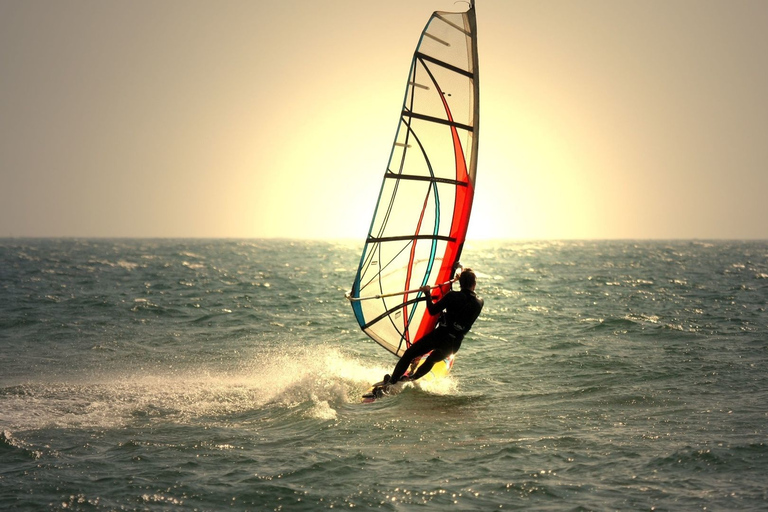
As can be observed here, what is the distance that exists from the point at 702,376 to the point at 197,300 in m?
14.3

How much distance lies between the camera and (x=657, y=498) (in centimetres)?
555

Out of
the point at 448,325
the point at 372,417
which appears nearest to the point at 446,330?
the point at 448,325

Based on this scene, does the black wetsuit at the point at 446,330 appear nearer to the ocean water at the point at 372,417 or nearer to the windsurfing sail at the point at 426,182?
the ocean water at the point at 372,417

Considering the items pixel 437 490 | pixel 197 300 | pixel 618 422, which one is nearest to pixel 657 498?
pixel 437 490

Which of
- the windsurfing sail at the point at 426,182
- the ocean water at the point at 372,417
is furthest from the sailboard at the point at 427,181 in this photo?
the ocean water at the point at 372,417

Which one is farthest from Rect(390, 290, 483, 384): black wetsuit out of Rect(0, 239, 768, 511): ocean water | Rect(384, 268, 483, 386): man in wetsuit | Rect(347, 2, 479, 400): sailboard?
Rect(347, 2, 479, 400): sailboard

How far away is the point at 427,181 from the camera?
32.8 ft

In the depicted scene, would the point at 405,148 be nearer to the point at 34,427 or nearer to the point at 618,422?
the point at 618,422

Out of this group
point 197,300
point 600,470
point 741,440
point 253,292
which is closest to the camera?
point 600,470

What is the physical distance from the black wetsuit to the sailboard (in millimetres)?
571

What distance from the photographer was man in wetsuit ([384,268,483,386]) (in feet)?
29.4

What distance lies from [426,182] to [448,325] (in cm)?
197

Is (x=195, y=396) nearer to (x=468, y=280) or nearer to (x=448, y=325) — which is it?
(x=448, y=325)

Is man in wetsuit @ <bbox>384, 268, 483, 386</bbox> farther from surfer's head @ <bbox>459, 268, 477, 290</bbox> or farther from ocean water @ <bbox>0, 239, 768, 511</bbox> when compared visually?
ocean water @ <bbox>0, 239, 768, 511</bbox>
